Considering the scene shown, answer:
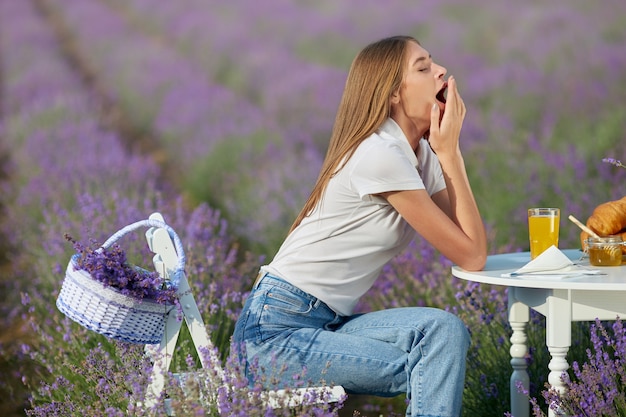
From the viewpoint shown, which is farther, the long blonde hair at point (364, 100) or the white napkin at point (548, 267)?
the long blonde hair at point (364, 100)

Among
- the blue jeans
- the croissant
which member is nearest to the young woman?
the blue jeans

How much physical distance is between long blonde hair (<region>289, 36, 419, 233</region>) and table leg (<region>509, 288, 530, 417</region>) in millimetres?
608

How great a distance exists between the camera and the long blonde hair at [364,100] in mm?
2623

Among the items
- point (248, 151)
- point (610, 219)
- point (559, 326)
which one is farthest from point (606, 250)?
point (248, 151)

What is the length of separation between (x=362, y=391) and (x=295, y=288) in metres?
0.32

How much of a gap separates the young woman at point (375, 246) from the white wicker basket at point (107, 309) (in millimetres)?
287

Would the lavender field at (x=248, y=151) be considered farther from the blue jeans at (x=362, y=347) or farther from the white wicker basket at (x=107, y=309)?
the blue jeans at (x=362, y=347)

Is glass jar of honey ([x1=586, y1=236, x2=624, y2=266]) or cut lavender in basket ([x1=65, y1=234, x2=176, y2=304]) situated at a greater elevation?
glass jar of honey ([x1=586, y1=236, x2=624, y2=266])

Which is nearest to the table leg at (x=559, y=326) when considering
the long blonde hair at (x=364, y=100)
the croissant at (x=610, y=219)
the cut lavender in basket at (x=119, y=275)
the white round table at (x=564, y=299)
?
the white round table at (x=564, y=299)

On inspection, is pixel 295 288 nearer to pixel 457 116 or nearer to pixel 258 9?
pixel 457 116

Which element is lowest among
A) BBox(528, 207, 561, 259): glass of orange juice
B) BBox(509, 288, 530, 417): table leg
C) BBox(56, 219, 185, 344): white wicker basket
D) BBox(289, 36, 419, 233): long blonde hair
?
BBox(509, 288, 530, 417): table leg

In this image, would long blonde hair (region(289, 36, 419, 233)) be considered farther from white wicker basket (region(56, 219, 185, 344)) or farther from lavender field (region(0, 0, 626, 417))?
Answer: lavender field (region(0, 0, 626, 417))

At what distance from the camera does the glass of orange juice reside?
2.65 metres

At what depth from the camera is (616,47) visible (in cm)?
898
